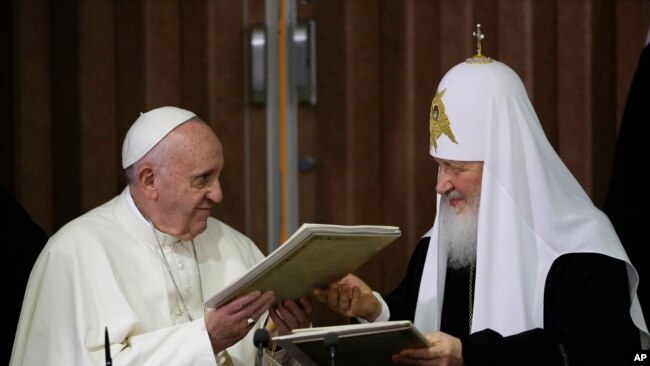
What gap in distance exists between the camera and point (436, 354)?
415 cm

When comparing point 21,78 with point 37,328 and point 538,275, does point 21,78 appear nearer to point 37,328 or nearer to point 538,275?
point 37,328

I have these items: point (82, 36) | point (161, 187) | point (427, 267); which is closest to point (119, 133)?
point (82, 36)

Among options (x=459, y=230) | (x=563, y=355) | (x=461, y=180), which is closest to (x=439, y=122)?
(x=461, y=180)

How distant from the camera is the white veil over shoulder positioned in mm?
4457

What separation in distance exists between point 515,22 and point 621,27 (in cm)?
56

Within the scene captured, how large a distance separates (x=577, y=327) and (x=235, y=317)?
119cm

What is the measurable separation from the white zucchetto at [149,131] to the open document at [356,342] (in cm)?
116

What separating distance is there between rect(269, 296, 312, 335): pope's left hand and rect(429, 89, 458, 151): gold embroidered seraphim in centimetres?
80

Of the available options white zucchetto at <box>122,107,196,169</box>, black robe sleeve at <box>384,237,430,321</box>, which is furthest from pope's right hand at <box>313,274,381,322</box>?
white zucchetto at <box>122,107,196,169</box>

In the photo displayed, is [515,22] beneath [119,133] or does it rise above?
above

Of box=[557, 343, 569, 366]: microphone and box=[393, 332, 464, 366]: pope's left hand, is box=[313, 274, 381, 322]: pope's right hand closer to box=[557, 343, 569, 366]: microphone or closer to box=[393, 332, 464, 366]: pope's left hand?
box=[393, 332, 464, 366]: pope's left hand

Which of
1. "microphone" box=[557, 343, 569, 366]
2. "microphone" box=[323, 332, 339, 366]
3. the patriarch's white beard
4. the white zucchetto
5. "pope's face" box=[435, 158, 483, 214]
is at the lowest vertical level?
"microphone" box=[557, 343, 569, 366]

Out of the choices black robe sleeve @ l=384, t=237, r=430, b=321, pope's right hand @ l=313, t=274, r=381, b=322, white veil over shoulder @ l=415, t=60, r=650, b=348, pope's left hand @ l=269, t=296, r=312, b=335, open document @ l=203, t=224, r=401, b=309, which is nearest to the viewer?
open document @ l=203, t=224, r=401, b=309

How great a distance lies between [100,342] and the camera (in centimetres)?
452
